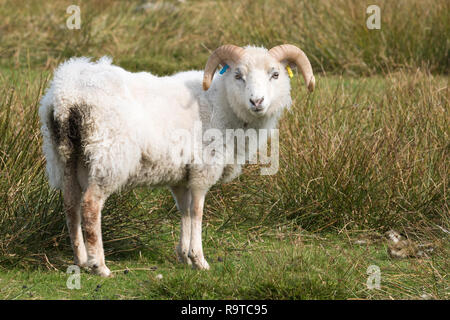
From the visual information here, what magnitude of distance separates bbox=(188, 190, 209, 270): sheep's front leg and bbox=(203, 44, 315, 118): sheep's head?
65 centimetres

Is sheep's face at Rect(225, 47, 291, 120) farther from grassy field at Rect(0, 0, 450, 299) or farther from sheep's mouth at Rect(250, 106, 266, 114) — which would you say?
grassy field at Rect(0, 0, 450, 299)

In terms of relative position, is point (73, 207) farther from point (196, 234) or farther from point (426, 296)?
point (426, 296)

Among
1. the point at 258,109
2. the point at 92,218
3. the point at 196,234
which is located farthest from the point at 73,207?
the point at 258,109

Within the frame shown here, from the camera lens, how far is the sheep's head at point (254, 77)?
5027 millimetres

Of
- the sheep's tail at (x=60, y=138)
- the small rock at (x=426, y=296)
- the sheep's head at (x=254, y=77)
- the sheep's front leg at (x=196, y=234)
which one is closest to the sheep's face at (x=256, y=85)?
the sheep's head at (x=254, y=77)

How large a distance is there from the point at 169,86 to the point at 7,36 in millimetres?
7339

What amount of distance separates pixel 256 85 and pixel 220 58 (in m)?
0.41

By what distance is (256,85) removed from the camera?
5.03m

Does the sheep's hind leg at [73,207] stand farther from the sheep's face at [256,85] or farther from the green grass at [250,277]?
the sheep's face at [256,85]

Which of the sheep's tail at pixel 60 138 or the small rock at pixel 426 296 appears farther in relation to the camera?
the sheep's tail at pixel 60 138

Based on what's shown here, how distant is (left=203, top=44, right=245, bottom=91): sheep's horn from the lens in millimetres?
5184

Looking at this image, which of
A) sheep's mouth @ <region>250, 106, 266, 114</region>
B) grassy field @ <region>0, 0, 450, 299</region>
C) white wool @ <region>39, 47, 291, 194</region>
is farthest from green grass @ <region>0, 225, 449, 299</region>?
sheep's mouth @ <region>250, 106, 266, 114</region>

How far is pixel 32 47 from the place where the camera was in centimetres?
1152
